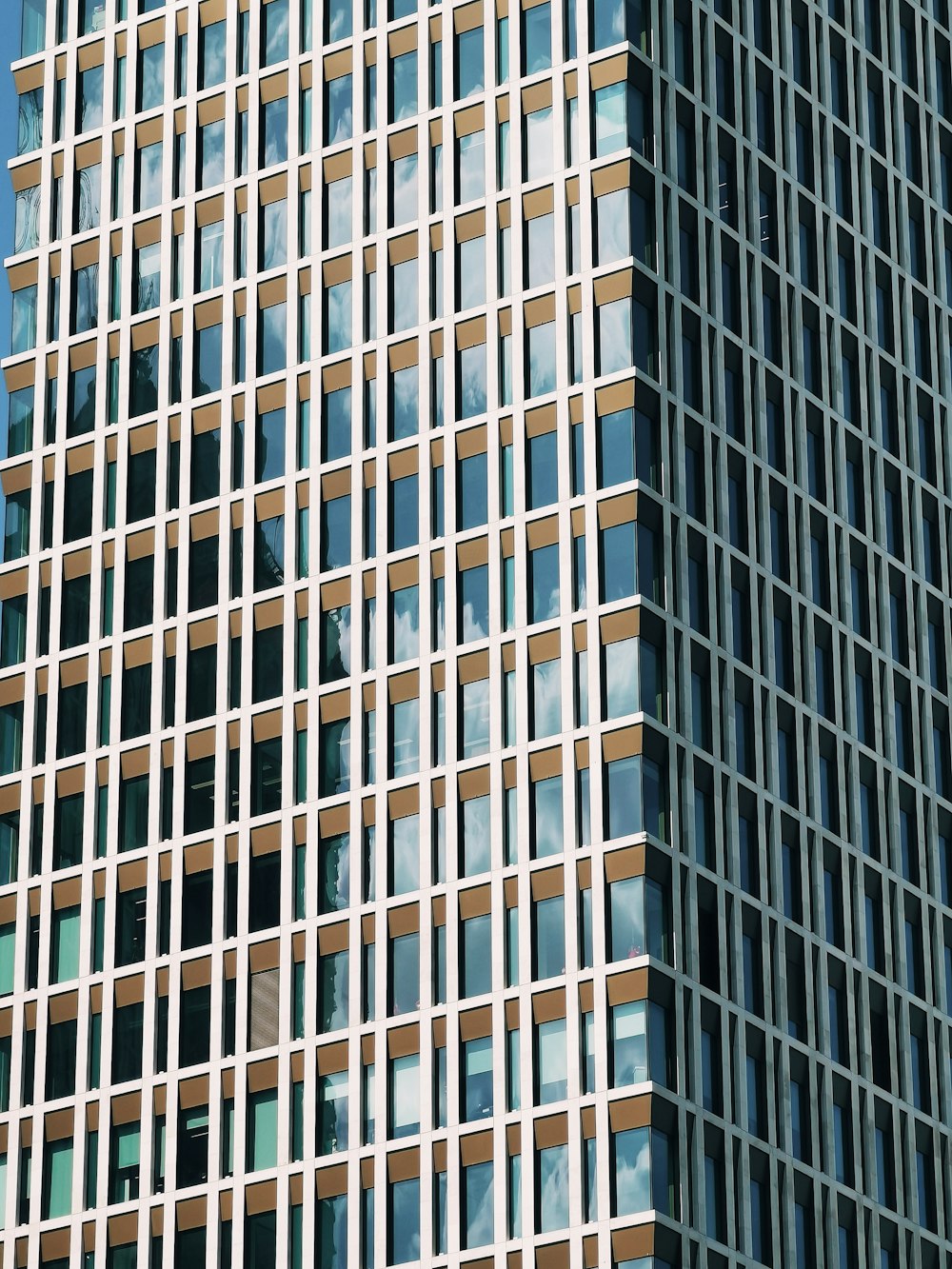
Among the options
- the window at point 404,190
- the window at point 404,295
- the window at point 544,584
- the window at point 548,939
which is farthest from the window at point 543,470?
the window at point 548,939

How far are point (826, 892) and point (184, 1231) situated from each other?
2078 cm

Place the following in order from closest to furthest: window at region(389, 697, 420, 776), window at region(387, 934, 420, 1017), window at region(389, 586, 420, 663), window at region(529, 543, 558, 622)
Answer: window at region(387, 934, 420, 1017) → window at region(529, 543, 558, 622) → window at region(389, 697, 420, 776) → window at region(389, 586, 420, 663)

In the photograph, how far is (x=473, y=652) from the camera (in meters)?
96.8

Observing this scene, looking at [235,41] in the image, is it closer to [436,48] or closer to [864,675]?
[436,48]

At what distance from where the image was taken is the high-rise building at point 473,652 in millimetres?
92438

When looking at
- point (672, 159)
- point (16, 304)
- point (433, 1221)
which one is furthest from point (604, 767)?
point (16, 304)

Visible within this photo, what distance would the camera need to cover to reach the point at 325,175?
349 feet

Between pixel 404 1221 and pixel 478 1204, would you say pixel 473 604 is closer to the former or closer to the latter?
pixel 478 1204

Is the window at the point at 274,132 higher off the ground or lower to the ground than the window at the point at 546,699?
higher

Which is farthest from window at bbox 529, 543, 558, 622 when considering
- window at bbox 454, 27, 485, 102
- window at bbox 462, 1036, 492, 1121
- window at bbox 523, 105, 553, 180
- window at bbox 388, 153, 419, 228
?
window at bbox 454, 27, 485, 102

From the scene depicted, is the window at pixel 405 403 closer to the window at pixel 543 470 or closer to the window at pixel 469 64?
the window at pixel 543 470

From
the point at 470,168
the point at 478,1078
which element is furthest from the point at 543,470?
the point at 478,1078

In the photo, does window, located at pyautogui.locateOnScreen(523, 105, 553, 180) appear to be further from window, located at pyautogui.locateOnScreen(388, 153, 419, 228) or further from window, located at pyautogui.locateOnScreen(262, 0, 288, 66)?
window, located at pyautogui.locateOnScreen(262, 0, 288, 66)

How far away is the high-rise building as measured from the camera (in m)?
92.4
